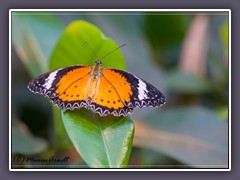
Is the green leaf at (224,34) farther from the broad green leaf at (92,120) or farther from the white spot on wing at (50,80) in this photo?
the white spot on wing at (50,80)

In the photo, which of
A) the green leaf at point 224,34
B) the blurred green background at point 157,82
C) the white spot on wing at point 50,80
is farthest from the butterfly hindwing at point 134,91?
the green leaf at point 224,34

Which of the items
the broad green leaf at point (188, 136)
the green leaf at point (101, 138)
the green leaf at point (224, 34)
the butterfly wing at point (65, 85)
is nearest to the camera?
the green leaf at point (101, 138)

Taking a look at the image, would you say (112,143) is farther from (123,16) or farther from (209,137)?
(123,16)

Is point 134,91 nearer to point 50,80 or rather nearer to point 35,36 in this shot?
point 50,80

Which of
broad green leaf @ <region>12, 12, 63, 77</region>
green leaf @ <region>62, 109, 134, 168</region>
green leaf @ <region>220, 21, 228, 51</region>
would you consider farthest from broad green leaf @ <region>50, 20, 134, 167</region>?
green leaf @ <region>220, 21, 228, 51</region>

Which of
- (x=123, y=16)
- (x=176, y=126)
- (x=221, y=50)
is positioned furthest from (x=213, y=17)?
(x=176, y=126)

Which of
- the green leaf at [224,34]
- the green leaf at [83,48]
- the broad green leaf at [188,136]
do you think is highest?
the green leaf at [224,34]
